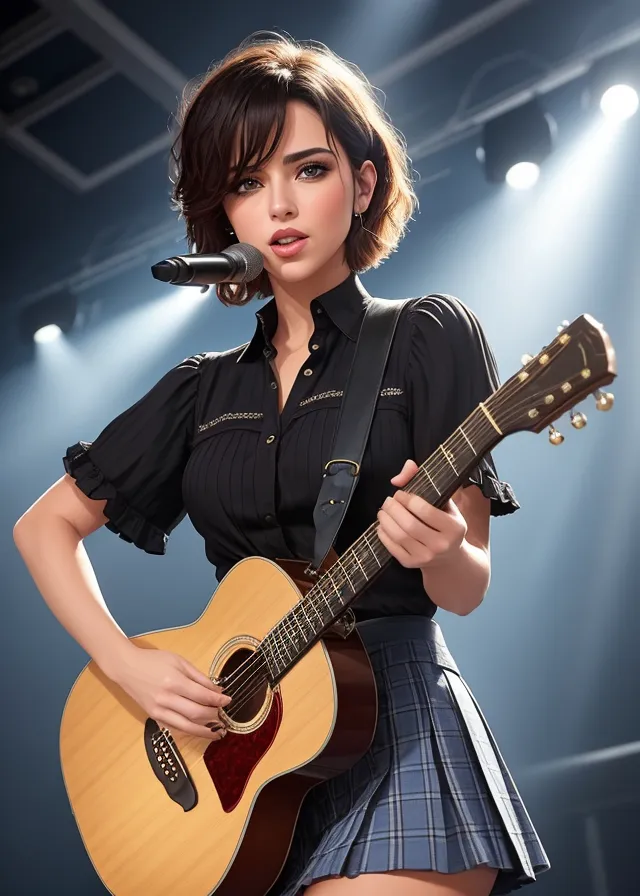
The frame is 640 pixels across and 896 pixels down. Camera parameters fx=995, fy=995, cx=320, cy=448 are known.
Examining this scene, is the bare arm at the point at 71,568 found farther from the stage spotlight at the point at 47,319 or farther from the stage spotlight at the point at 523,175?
the stage spotlight at the point at 523,175

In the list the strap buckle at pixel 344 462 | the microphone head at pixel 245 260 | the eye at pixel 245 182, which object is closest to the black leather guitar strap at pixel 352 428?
the strap buckle at pixel 344 462

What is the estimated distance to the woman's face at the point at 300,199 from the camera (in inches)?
70.8

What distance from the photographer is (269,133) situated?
1.81 meters

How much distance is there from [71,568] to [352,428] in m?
0.69

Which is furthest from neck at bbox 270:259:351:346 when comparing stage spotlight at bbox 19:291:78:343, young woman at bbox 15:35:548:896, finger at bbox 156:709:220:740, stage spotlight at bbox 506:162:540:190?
stage spotlight at bbox 19:291:78:343

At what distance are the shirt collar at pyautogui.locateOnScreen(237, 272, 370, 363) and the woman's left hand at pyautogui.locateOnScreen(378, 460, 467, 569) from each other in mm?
568

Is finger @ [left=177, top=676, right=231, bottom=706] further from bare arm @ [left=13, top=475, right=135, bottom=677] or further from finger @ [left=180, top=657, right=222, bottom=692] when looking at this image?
bare arm @ [left=13, top=475, right=135, bottom=677]

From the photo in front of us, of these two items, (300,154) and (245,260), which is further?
(300,154)

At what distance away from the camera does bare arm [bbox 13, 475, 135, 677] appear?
73.7 inches

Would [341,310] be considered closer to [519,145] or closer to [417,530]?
[417,530]

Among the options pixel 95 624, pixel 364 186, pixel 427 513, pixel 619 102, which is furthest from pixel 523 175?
pixel 427 513

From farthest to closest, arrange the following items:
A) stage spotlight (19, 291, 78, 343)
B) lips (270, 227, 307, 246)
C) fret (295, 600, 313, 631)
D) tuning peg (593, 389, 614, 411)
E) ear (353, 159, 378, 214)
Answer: stage spotlight (19, 291, 78, 343) < ear (353, 159, 378, 214) < lips (270, 227, 307, 246) < fret (295, 600, 313, 631) < tuning peg (593, 389, 614, 411)

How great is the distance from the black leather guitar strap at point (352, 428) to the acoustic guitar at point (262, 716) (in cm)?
7

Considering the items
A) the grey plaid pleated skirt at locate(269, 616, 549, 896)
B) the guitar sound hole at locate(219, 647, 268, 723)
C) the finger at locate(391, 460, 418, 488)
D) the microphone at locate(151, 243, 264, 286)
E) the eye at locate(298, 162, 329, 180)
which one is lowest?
the grey plaid pleated skirt at locate(269, 616, 549, 896)
